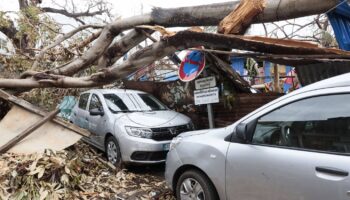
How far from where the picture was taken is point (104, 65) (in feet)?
26.8

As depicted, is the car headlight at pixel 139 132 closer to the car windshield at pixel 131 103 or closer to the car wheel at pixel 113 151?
the car wheel at pixel 113 151

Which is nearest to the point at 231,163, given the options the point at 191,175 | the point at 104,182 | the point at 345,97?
the point at 191,175

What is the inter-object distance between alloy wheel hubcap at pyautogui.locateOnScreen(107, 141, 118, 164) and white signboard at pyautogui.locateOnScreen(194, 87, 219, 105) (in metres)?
1.90

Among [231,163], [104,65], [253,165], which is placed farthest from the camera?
[104,65]

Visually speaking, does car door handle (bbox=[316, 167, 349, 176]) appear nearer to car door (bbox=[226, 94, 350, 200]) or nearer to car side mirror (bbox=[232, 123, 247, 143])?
car door (bbox=[226, 94, 350, 200])

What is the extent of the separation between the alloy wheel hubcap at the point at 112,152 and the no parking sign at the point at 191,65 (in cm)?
192

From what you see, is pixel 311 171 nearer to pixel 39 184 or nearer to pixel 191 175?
pixel 191 175

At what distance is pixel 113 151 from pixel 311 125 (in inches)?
188

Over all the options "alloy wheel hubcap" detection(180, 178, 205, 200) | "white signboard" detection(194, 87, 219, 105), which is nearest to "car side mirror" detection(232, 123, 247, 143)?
"alloy wheel hubcap" detection(180, 178, 205, 200)

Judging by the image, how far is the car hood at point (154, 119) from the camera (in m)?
7.21

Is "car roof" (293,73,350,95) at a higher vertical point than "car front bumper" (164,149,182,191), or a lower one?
higher

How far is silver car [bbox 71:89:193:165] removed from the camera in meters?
6.93

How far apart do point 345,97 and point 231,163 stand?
1343 millimetres

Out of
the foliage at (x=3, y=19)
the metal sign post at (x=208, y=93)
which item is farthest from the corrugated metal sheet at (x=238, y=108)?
the foliage at (x=3, y=19)
